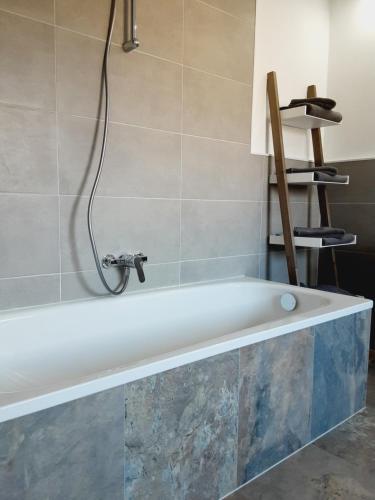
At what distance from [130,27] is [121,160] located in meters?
0.64

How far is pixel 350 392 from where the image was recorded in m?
1.89

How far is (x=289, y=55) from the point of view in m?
2.79

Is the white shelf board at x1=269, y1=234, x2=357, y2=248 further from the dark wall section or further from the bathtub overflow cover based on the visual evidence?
the bathtub overflow cover

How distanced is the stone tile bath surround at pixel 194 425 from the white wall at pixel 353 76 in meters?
1.60

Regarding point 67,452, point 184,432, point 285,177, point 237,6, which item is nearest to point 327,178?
point 285,177

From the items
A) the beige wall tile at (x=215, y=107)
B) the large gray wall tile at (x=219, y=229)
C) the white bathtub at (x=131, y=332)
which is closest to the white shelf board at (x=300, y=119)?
the beige wall tile at (x=215, y=107)

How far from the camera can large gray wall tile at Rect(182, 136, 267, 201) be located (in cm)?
231

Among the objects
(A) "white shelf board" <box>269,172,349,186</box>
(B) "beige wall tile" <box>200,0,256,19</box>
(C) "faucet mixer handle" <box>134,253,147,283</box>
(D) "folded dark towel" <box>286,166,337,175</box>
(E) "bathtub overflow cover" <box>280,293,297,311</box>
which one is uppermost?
(B) "beige wall tile" <box>200,0,256,19</box>

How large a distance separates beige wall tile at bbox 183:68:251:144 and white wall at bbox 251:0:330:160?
11cm

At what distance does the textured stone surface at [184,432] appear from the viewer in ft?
3.76

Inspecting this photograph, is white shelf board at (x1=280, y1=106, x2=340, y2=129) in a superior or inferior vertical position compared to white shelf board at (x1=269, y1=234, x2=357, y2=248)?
superior

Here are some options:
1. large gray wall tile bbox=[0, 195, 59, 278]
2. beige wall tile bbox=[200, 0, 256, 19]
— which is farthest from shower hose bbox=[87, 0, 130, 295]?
beige wall tile bbox=[200, 0, 256, 19]

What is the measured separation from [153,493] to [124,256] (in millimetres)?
1092

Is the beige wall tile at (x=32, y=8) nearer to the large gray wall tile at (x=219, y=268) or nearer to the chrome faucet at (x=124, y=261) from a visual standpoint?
the chrome faucet at (x=124, y=261)
